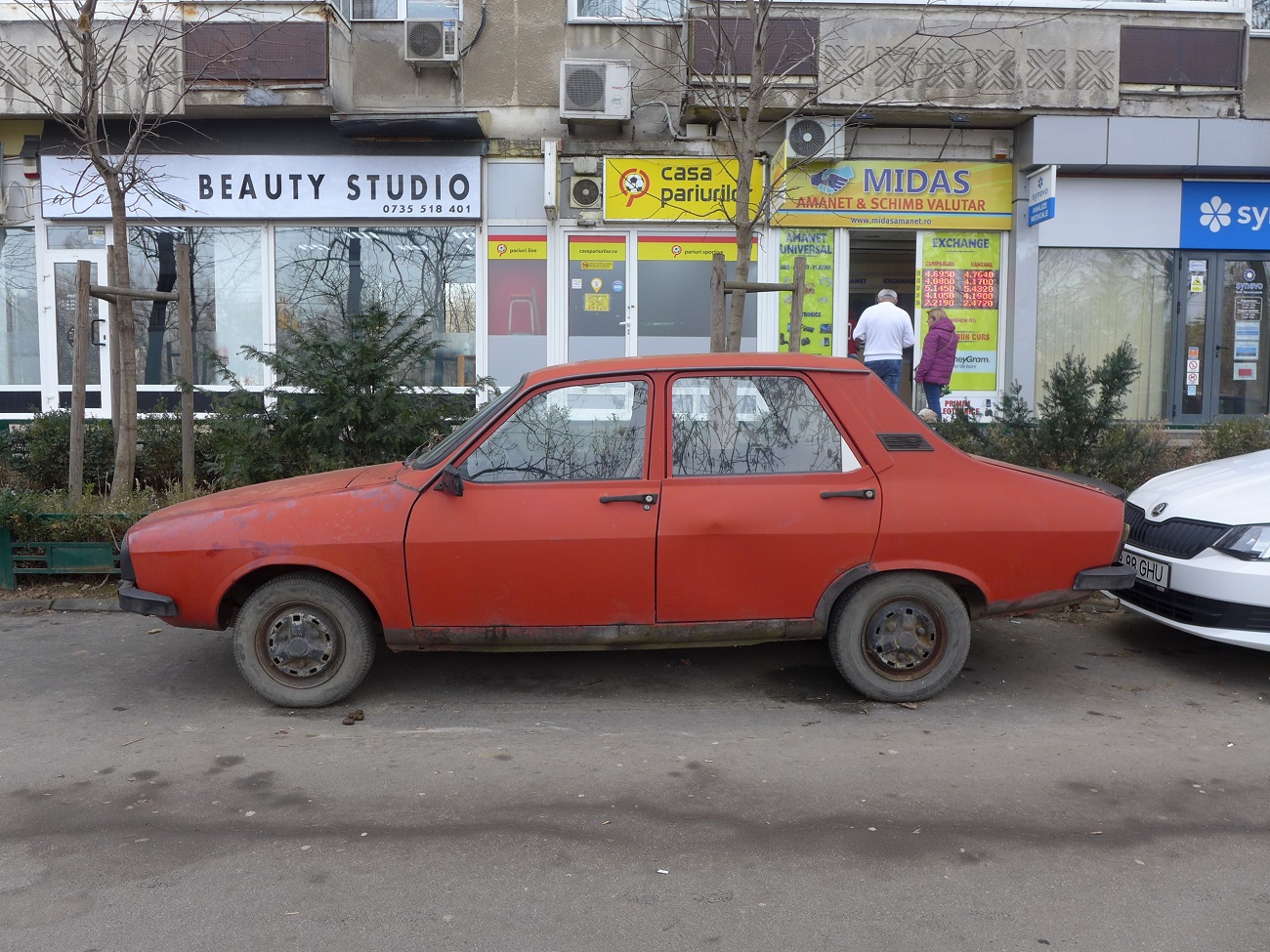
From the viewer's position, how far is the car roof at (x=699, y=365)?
5.17m

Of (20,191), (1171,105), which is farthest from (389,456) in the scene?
(1171,105)

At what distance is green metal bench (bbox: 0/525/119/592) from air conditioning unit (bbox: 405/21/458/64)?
25.7ft

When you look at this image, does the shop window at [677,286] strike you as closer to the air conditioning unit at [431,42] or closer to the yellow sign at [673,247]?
the yellow sign at [673,247]

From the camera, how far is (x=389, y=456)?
314 inches

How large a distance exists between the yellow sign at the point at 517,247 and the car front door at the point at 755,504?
8985 mm

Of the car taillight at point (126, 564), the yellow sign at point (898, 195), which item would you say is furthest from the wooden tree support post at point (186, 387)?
the yellow sign at point (898, 195)

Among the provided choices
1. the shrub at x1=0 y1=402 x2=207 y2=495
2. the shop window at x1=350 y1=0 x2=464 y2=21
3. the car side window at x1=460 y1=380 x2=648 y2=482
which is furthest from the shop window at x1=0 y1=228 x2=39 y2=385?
the car side window at x1=460 y1=380 x2=648 y2=482

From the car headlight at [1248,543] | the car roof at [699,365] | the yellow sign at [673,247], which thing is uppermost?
the yellow sign at [673,247]

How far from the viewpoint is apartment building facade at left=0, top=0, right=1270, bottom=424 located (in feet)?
41.9

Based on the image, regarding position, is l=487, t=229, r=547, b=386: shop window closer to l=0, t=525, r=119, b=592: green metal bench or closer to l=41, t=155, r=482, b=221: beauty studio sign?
l=41, t=155, r=482, b=221: beauty studio sign

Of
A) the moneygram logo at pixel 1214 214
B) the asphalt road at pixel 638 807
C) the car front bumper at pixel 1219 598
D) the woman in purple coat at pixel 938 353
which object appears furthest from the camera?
the moneygram logo at pixel 1214 214

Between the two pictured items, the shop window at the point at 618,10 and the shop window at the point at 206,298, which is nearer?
the shop window at the point at 618,10

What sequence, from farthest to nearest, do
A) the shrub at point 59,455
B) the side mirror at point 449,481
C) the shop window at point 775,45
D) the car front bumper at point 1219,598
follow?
the shop window at point 775,45, the shrub at point 59,455, the car front bumper at point 1219,598, the side mirror at point 449,481

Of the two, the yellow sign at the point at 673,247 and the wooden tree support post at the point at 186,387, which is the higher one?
the yellow sign at the point at 673,247
